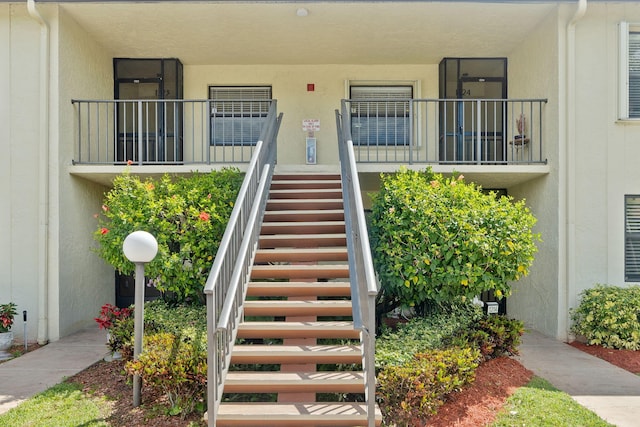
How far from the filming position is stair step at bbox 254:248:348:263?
6168mm

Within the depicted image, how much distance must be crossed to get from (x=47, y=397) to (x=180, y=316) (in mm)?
1687

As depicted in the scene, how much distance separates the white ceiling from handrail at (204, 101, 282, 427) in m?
2.48

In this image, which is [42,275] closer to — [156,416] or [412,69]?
[156,416]

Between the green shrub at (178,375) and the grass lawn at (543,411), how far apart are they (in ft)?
9.24

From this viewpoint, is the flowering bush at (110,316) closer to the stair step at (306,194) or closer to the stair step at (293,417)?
the stair step at (306,194)

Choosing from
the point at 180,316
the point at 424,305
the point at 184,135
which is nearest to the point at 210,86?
the point at 184,135

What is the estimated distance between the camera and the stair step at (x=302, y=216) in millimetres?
6996

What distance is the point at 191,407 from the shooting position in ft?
15.6

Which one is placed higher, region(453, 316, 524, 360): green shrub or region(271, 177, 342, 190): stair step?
region(271, 177, 342, 190): stair step

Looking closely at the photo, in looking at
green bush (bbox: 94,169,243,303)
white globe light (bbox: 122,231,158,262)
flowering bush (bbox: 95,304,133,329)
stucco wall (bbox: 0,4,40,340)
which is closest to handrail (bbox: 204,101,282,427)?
green bush (bbox: 94,169,243,303)

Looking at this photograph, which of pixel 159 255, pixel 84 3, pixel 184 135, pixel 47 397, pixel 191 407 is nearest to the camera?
pixel 191 407

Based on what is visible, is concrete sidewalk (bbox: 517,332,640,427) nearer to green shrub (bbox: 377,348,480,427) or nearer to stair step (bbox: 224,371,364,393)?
green shrub (bbox: 377,348,480,427)

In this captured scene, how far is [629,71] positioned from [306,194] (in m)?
5.71

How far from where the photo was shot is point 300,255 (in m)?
6.22
